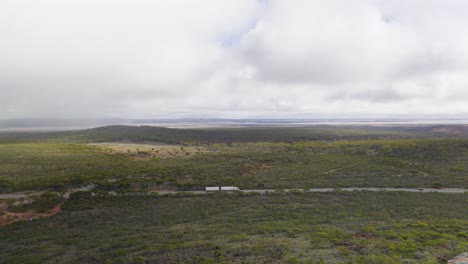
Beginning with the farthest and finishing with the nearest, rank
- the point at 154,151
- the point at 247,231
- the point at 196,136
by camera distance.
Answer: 1. the point at 196,136
2. the point at 154,151
3. the point at 247,231

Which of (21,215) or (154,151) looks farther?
(154,151)

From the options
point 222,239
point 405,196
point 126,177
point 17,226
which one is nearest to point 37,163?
point 126,177

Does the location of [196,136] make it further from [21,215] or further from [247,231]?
[247,231]

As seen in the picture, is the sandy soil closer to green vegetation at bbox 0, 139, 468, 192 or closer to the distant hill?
green vegetation at bbox 0, 139, 468, 192

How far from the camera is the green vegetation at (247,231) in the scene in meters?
14.2

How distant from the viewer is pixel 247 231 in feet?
59.1

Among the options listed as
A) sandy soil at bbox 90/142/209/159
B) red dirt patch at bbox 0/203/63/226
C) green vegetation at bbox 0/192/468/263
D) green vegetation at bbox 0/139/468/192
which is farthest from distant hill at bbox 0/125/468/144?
green vegetation at bbox 0/192/468/263

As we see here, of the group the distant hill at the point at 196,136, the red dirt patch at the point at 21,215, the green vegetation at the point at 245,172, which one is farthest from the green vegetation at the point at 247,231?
the distant hill at the point at 196,136

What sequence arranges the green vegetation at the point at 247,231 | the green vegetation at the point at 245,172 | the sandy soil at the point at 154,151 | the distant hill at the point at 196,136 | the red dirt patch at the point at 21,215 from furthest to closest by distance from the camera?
the distant hill at the point at 196,136 < the sandy soil at the point at 154,151 < the green vegetation at the point at 245,172 < the red dirt patch at the point at 21,215 < the green vegetation at the point at 247,231

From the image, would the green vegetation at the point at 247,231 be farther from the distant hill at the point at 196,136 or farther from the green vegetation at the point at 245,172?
the distant hill at the point at 196,136

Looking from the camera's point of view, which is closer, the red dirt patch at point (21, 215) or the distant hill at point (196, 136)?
the red dirt patch at point (21, 215)

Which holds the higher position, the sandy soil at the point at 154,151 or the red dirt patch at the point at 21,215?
the sandy soil at the point at 154,151

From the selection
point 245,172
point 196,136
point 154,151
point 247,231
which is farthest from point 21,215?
point 196,136

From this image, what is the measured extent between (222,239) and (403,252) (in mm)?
10708
